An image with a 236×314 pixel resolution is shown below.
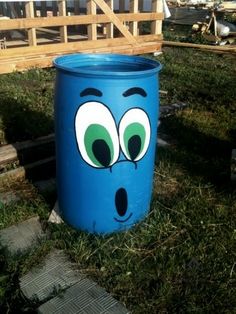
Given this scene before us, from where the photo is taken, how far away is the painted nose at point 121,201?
8.80 feet

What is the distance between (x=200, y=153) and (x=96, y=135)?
2.09 metres

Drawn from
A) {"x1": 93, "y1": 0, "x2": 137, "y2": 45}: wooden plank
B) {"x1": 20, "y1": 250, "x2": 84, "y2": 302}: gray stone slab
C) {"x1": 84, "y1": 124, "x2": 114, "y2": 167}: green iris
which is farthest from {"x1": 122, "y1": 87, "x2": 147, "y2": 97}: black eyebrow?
A: {"x1": 93, "y1": 0, "x2": 137, "y2": 45}: wooden plank

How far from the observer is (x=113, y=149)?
2.48m

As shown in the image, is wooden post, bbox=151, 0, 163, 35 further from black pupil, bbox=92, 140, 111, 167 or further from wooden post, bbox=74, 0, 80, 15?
black pupil, bbox=92, 140, 111, 167

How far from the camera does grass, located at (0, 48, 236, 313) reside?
7.68ft

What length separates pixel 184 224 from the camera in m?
2.95

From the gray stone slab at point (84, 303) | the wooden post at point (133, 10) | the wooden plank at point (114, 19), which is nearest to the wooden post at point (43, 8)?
the wooden post at point (133, 10)

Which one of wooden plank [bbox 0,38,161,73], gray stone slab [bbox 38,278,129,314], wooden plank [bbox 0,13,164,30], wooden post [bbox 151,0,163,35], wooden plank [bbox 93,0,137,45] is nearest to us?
gray stone slab [bbox 38,278,129,314]

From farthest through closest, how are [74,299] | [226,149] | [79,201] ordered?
[226,149] → [79,201] → [74,299]

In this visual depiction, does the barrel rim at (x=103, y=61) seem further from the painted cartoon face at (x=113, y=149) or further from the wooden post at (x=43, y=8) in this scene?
the wooden post at (x=43, y=8)

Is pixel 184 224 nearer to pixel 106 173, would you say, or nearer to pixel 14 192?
pixel 106 173

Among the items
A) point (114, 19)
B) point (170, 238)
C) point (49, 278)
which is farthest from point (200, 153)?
point (114, 19)

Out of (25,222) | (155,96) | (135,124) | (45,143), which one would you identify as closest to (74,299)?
(25,222)

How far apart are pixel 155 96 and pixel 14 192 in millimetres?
1624
